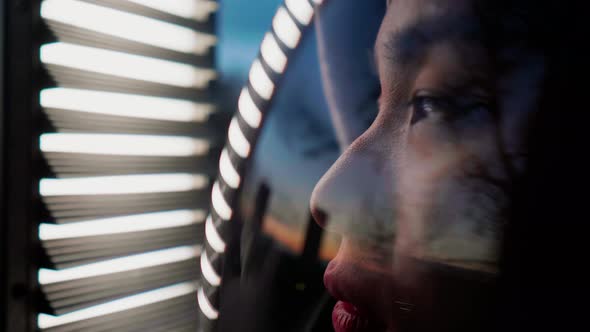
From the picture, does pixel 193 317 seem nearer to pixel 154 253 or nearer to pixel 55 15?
pixel 154 253

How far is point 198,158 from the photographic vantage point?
59.7 inches

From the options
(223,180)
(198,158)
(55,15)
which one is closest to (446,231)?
(223,180)

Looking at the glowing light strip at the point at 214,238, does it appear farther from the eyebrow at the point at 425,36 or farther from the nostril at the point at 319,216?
the eyebrow at the point at 425,36

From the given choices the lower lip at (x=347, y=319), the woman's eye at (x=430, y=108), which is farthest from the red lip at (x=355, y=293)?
the woman's eye at (x=430, y=108)

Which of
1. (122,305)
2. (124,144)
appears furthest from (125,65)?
(122,305)

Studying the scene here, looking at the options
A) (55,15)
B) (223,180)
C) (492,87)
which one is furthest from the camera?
(55,15)

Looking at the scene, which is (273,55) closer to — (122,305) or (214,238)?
(214,238)

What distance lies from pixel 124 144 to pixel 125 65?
0.69 ft

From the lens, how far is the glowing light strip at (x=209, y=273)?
96 cm

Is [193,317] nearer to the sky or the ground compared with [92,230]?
nearer to the ground

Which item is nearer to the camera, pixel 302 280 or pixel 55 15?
pixel 302 280

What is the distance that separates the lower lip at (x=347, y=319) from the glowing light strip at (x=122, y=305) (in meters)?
0.81

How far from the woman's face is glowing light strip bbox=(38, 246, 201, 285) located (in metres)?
0.83

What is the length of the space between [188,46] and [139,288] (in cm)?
69
